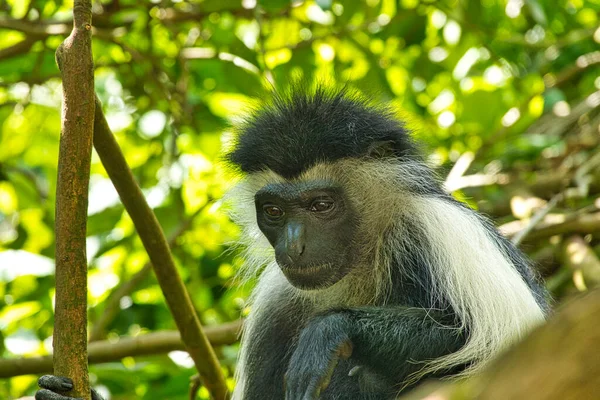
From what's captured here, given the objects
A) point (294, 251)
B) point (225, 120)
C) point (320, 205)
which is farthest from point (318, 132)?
point (225, 120)

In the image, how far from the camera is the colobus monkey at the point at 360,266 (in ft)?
8.84

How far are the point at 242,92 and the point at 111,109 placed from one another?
1715 mm

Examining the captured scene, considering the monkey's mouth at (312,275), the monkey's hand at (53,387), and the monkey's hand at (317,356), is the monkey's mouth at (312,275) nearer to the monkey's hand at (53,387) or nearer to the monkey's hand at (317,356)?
the monkey's hand at (317,356)

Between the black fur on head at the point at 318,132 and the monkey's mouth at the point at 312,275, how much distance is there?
17.2 inches

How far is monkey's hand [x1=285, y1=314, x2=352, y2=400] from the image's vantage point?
2.60 meters

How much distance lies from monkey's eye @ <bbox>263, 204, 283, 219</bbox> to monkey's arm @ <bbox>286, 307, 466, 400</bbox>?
0.58m

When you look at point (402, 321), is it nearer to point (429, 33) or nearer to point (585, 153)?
point (585, 153)

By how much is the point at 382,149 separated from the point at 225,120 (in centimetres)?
168

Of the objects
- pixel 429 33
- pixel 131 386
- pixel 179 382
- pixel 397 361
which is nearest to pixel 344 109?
pixel 397 361

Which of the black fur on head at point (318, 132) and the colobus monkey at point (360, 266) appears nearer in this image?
the colobus monkey at point (360, 266)

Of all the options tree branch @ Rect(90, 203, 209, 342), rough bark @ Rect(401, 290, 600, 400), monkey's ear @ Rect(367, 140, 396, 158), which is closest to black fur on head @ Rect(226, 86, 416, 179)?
monkey's ear @ Rect(367, 140, 396, 158)

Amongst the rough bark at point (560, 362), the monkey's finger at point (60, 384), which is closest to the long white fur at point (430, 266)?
the monkey's finger at point (60, 384)

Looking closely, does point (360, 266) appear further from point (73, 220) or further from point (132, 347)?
point (73, 220)

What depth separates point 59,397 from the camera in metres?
2.31
